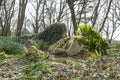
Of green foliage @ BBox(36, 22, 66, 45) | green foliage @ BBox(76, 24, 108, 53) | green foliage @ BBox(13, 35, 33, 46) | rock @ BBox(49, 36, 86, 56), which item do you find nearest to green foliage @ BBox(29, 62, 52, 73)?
rock @ BBox(49, 36, 86, 56)

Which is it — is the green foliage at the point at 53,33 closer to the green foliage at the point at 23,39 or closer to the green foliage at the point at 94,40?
the green foliage at the point at 23,39

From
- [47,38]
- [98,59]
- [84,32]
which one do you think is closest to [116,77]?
[98,59]

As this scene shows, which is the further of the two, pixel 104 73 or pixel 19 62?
pixel 19 62

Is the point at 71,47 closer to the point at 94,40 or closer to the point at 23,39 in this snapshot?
the point at 94,40

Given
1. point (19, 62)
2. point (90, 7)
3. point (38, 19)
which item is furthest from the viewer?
point (38, 19)

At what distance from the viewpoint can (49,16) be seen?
3694cm

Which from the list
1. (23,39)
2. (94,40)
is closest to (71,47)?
(94,40)

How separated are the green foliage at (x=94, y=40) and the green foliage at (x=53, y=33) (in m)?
3.38

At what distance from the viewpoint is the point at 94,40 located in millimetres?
11695

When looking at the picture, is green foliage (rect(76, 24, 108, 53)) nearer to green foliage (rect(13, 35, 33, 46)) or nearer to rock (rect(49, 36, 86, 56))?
rock (rect(49, 36, 86, 56))

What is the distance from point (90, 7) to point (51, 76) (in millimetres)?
21349

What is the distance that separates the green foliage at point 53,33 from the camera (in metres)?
15.6

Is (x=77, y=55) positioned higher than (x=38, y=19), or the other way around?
(x=38, y=19)

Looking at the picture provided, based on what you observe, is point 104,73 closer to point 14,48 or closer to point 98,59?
point 98,59
